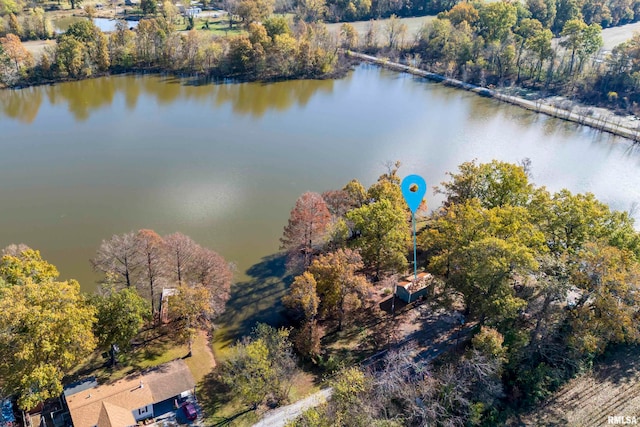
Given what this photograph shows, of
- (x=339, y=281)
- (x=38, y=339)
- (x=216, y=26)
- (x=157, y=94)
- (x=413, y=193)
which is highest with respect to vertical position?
(x=216, y=26)

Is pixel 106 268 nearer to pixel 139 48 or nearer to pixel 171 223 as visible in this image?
pixel 171 223

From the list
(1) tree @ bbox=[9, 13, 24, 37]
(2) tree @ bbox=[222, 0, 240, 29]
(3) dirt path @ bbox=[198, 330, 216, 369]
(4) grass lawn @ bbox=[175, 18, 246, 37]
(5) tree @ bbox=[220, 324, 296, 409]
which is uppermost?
(2) tree @ bbox=[222, 0, 240, 29]

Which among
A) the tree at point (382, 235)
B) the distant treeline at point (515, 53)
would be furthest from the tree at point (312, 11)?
the tree at point (382, 235)

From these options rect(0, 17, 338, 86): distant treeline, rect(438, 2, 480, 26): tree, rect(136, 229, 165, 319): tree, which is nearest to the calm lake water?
rect(0, 17, 338, 86): distant treeline

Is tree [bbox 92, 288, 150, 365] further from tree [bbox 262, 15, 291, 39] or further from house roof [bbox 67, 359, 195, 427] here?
tree [bbox 262, 15, 291, 39]

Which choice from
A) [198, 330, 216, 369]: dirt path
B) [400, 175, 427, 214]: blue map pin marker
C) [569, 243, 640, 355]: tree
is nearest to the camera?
[569, 243, 640, 355]: tree

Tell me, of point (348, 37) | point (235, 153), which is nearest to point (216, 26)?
point (348, 37)

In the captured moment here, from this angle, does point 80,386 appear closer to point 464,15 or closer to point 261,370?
point 261,370
